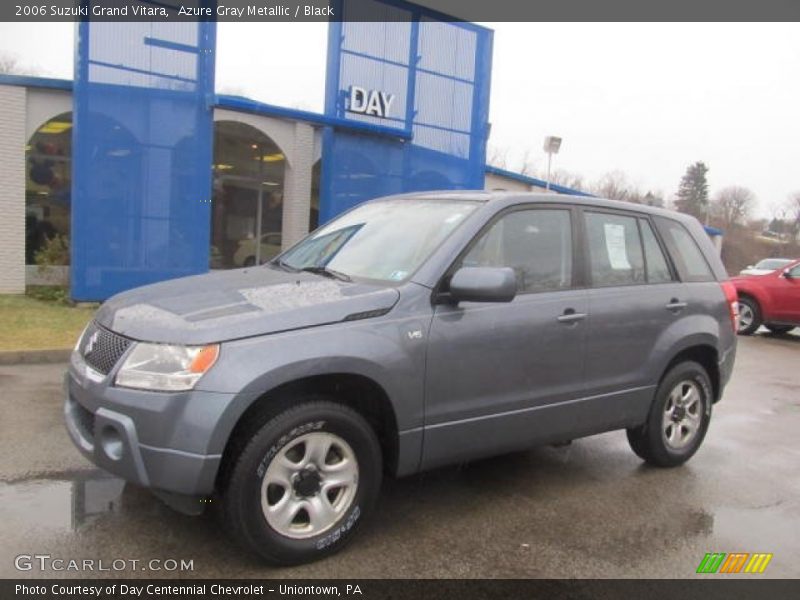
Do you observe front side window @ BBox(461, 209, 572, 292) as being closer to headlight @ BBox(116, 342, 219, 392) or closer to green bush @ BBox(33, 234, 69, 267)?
headlight @ BBox(116, 342, 219, 392)

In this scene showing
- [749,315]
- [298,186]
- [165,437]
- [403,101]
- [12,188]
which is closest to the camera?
[165,437]

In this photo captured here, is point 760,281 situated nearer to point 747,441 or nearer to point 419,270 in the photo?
point 747,441

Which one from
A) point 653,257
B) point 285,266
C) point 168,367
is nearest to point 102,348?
point 168,367

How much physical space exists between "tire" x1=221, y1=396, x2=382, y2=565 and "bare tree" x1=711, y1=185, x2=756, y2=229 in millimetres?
73966

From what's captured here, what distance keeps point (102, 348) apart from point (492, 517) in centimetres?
228

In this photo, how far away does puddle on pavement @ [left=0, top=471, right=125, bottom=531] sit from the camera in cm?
351

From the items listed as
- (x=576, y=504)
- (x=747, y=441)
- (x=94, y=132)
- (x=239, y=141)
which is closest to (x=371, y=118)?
(x=239, y=141)

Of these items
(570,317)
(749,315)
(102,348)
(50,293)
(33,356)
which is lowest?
(33,356)

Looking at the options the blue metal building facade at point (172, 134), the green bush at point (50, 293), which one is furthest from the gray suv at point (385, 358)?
the green bush at point (50, 293)

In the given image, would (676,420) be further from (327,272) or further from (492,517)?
(327,272)

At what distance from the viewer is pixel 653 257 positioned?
15.6 feet

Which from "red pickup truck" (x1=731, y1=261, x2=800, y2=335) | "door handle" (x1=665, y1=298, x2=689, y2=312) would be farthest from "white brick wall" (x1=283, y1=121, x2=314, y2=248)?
"door handle" (x1=665, y1=298, x2=689, y2=312)

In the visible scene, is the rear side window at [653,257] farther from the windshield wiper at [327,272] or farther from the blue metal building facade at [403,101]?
the blue metal building facade at [403,101]

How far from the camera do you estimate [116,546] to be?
3.29m
